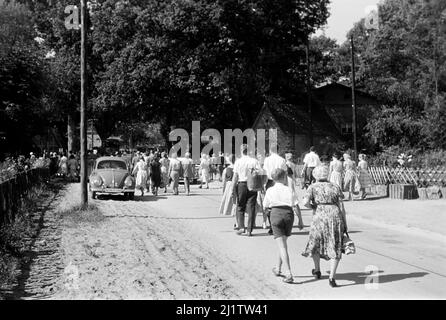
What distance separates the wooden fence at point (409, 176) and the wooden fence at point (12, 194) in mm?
Answer: 14607

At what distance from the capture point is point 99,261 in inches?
420

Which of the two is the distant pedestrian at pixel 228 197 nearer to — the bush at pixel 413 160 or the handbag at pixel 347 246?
the handbag at pixel 347 246

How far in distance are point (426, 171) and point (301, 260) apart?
48.1 ft

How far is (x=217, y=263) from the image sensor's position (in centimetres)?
1057

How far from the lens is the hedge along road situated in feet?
27.4

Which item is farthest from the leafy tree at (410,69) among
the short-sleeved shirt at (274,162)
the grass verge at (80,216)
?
the short-sleeved shirt at (274,162)

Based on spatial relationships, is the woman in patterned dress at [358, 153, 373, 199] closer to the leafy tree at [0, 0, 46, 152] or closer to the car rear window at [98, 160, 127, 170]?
the car rear window at [98, 160, 127, 170]

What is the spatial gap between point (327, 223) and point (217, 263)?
2.63 meters

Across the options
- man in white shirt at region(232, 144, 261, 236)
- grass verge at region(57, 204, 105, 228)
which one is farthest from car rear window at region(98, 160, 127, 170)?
man in white shirt at region(232, 144, 261, 236)

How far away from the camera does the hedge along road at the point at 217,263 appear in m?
8.34

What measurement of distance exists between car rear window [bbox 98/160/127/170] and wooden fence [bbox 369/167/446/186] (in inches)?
437

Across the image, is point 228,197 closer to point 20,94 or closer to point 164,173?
point 164,173
